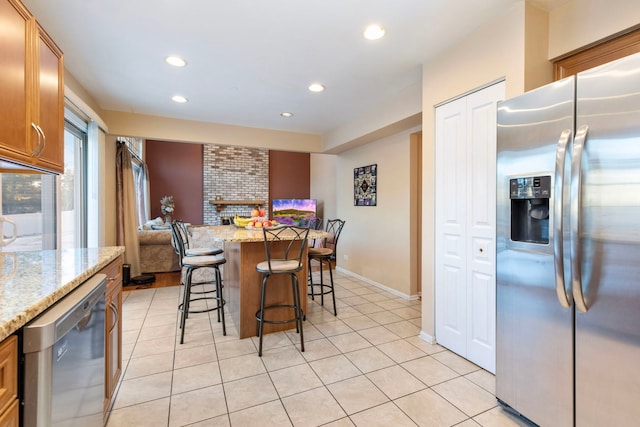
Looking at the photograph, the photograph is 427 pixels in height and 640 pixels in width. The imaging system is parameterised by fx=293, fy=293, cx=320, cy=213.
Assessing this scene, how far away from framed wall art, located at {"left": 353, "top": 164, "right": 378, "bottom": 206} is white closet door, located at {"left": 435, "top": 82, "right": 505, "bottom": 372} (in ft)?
6.79

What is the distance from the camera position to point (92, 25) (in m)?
Answer: 2.21

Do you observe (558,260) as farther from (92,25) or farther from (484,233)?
(92,25)

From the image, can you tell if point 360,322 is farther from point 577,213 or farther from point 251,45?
point 251,45

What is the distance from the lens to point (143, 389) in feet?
6.59

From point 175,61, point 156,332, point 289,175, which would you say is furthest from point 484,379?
point 289,175

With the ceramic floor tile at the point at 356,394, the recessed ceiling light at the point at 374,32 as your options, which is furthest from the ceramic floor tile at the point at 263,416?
the recessed ceiling light at the point at 374,32

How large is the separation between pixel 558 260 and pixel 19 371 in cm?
214

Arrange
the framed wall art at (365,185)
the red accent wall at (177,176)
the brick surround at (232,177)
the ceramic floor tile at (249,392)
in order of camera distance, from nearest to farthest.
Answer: the ceramic floor tile at (249,392)
the framed wall art at (365,185)
the red accent wall at (177,176)
the brick surround at (232,177)

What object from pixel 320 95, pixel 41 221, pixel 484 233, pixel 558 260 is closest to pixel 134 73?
pixel 41 221

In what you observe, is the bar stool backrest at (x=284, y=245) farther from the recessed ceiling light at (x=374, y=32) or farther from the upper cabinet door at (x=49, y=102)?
the recessed ceiling light at (x=374, y=32)

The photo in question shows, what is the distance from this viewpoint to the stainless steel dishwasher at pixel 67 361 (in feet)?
2.90

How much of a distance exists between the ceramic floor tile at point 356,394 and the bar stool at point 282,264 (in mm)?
584

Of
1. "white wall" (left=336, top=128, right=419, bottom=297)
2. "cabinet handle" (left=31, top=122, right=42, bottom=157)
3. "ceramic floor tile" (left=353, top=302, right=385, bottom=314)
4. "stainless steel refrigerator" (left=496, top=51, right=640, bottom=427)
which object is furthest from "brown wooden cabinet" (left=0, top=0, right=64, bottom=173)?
"white wall" (left=336, top=128, right=419, bottom=297)

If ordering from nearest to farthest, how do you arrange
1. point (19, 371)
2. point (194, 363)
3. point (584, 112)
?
1. point (19, 371)
2. point (584, 112)
3. point (194, 363)
